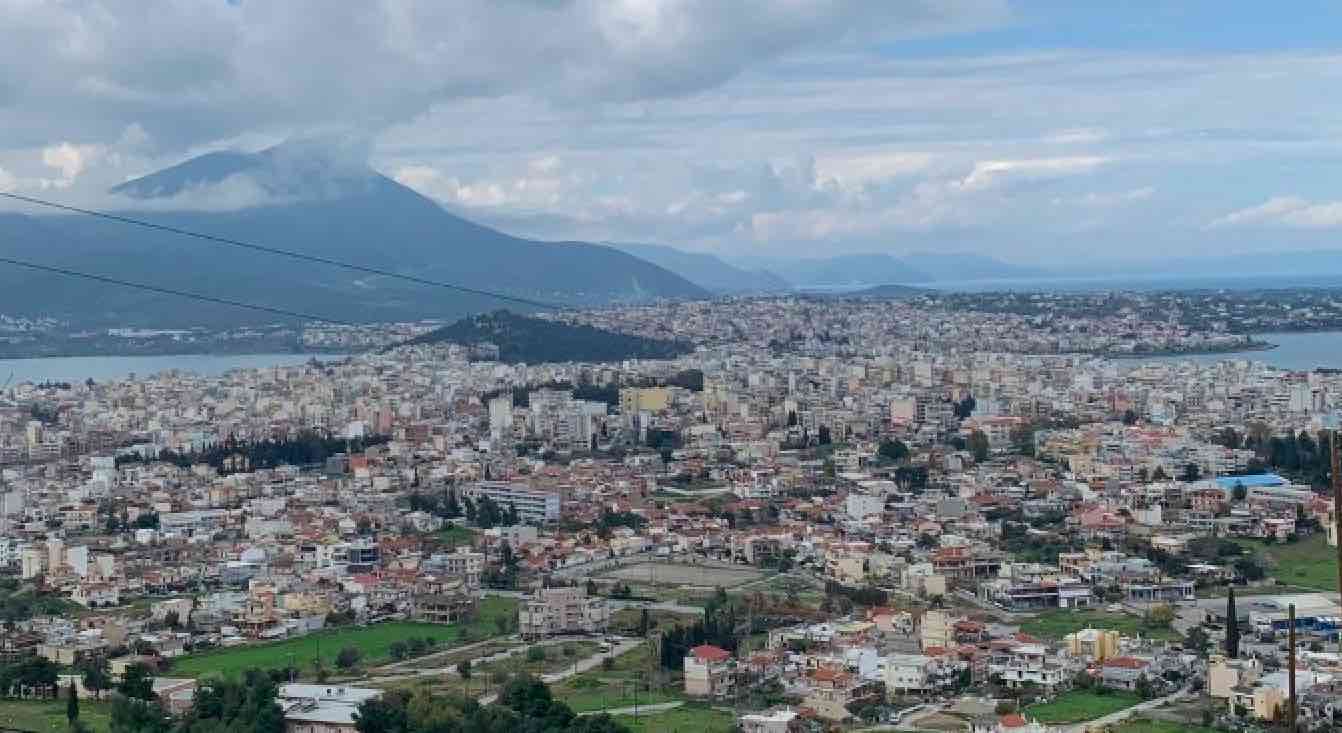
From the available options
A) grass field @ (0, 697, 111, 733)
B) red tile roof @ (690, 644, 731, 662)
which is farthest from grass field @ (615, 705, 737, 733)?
grass field @ (0, 697, 111, 733)

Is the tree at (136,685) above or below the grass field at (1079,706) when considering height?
above

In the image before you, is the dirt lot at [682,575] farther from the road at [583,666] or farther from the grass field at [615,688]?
the grass field at [615,688]

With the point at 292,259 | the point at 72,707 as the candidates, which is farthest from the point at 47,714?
the point at 292,259

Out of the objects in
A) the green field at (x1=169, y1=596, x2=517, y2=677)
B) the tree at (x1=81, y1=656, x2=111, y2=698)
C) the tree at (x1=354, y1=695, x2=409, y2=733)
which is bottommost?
the green field at (x1=169, y1=596, x2=517, y2=677)

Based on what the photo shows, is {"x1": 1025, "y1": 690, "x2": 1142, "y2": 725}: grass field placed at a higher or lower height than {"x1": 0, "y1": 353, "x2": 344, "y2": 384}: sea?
lower

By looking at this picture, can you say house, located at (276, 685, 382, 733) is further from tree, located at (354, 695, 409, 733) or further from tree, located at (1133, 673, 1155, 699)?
tree, located at (1133, 673, 1155, 699)

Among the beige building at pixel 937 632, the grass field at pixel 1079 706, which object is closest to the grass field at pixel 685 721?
the grass field at pixel 1079 706
